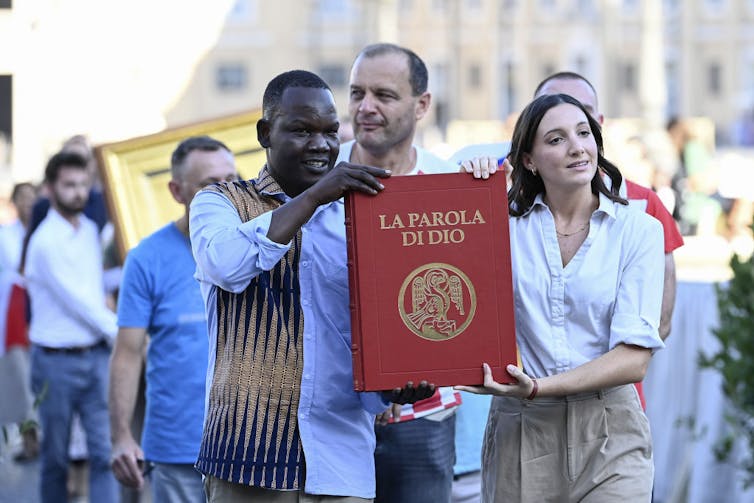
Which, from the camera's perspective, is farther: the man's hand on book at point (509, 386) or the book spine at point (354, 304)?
the man's hand on book at point (509, 386)

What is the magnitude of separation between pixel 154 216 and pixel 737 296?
312cm

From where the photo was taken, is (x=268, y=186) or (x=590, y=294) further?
(x=590, y=294)

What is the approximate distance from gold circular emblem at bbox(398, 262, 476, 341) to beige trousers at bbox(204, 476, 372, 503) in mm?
529

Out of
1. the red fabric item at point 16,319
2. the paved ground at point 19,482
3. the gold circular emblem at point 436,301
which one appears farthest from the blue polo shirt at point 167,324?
the red fabric item at point 16,319

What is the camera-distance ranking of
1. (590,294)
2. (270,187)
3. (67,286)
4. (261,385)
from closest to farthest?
(261,385) → (270,187) → (590,294) → (67,286)

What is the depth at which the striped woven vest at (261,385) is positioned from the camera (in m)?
4.03

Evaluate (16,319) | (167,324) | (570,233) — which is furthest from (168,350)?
(16,319)

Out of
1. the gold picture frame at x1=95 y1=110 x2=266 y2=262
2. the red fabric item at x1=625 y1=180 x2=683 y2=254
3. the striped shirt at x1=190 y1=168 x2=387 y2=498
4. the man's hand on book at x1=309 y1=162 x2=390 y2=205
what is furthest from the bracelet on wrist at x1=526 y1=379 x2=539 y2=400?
the gold picture frame at x1=95 y1=110 x2=266 y2=262

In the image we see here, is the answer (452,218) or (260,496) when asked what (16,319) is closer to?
(260,496)

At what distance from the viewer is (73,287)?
→ 884 centimetres

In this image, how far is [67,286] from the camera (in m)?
8.82

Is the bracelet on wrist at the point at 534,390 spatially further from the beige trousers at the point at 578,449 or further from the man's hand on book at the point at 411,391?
the man's hand on book at the point at 411,391

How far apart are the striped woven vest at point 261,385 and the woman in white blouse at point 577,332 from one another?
704mm

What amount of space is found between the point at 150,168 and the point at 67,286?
4.97ft
